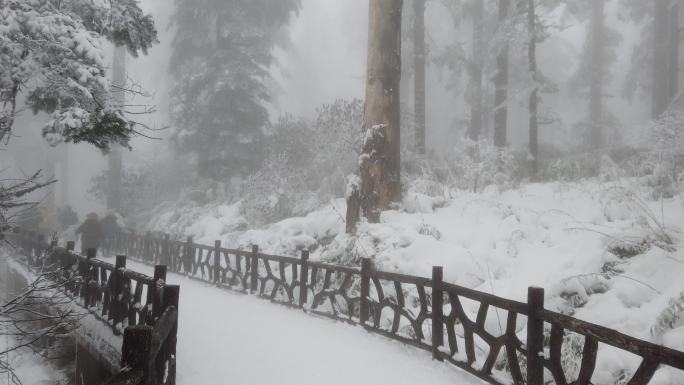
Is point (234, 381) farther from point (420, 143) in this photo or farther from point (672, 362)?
point (420, 143)

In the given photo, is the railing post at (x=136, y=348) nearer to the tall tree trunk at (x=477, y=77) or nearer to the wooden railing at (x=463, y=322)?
the wooden railing at (x=463, y=322)

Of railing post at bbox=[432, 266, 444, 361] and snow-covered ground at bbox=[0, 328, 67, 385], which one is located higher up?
railing post at bbox=[432, 266, 444, 361]

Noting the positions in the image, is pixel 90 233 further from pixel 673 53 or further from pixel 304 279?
pixel 673 53

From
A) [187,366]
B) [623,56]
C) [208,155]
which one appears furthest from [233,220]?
[623,56]

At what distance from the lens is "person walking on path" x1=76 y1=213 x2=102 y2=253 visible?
1599cm

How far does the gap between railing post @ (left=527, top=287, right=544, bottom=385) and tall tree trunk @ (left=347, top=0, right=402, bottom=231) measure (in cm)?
470

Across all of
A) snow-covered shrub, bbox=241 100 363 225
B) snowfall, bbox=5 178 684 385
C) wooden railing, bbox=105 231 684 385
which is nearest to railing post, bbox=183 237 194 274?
snow-covered shrub, bbox=241 100 363 225

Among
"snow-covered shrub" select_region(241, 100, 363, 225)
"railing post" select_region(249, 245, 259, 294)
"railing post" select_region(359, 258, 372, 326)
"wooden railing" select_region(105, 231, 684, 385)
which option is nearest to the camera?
"wooden railing" select_region(105, 231, 684, 385)

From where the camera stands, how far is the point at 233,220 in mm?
14750

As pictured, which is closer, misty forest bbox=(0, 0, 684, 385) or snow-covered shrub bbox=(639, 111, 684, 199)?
misty forest bbox=(0, 0, 684, 385)

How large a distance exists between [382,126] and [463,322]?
470 cm

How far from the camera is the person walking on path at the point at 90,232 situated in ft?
52.5

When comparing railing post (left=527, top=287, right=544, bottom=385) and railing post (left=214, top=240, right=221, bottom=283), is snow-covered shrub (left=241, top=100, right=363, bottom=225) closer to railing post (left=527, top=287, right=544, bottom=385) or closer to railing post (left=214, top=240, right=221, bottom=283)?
railing post (left=214, top=240, right=221, bottom=283)

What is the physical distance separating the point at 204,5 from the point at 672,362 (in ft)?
68.8
